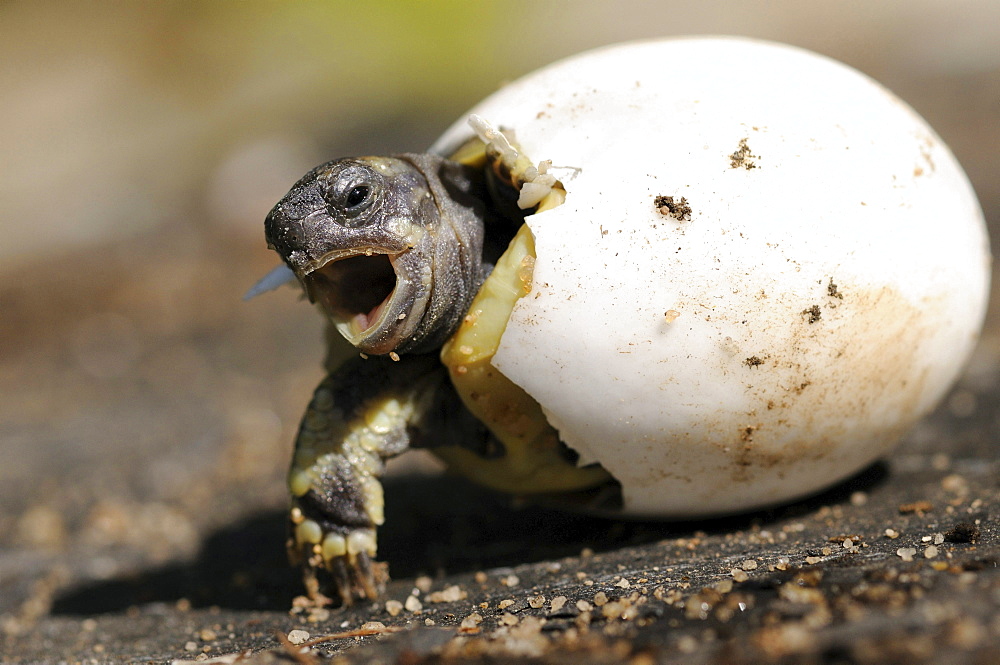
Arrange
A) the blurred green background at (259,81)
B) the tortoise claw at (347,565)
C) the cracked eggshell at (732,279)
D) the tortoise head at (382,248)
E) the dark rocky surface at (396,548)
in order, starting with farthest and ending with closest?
1. the blurred green background at (259,81)
2. the tortoise claw at (347,565)
3. the tortoise head at (382,248)
4. the cracked eggshell at (732,279)
5. the dark rocky surface at (396,548)

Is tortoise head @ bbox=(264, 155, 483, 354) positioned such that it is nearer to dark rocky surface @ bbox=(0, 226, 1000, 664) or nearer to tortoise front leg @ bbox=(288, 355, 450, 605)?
tortoise front leg @ bbox=(288, 355, 450, 605)

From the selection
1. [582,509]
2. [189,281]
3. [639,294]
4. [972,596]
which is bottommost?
[972,596]

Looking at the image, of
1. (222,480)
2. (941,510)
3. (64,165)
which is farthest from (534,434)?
(64,165)

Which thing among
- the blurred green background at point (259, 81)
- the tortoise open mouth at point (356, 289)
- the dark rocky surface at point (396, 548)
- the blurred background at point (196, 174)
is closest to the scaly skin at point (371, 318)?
the tortoise open mouth at point (356, 289)

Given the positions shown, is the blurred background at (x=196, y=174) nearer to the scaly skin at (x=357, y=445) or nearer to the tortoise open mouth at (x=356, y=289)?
the scaly skin at (x=357, y=445)

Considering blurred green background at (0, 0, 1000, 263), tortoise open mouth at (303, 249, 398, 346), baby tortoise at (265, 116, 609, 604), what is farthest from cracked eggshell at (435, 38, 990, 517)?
blurred green background at (0, 0, 1000, 263)

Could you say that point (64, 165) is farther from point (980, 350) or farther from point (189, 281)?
point (980, 350)

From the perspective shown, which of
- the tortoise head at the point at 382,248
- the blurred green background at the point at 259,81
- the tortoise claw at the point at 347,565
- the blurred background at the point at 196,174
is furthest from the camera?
the blurred green background at the point at 259,81
